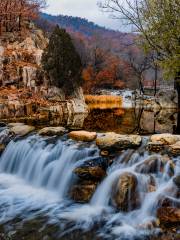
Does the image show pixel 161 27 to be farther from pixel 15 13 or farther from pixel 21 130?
pixel 15 13

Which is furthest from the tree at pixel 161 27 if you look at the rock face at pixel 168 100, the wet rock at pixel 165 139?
the rock face at pixel 168 100

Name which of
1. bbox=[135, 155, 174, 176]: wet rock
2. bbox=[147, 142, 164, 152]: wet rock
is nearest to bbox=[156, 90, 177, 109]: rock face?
bbox=[147, 142, 164, 152]: wet rock

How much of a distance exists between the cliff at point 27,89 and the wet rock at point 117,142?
37.4 feet

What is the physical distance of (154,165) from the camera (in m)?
10.4

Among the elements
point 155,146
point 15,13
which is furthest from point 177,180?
point 15,13

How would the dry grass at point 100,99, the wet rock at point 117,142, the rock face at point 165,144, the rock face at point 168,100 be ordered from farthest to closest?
the dry grass at point 100,99, the rock face at point 168,100, the wet rock at point 117,142, the rock face at point 165,144

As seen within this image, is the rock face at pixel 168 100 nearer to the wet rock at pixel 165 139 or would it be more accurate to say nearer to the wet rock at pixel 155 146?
the wet rock at pixel 165 139

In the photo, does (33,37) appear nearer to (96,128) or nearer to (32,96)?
(32,96)

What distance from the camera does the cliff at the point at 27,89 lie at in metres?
23.7

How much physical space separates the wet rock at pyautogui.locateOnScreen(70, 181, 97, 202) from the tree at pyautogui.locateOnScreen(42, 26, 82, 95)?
768 inches

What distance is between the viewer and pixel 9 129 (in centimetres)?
1571

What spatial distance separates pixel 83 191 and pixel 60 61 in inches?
797

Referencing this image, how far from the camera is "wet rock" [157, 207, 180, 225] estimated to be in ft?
28.4

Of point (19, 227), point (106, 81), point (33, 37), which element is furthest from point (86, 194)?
point (106, 81)
